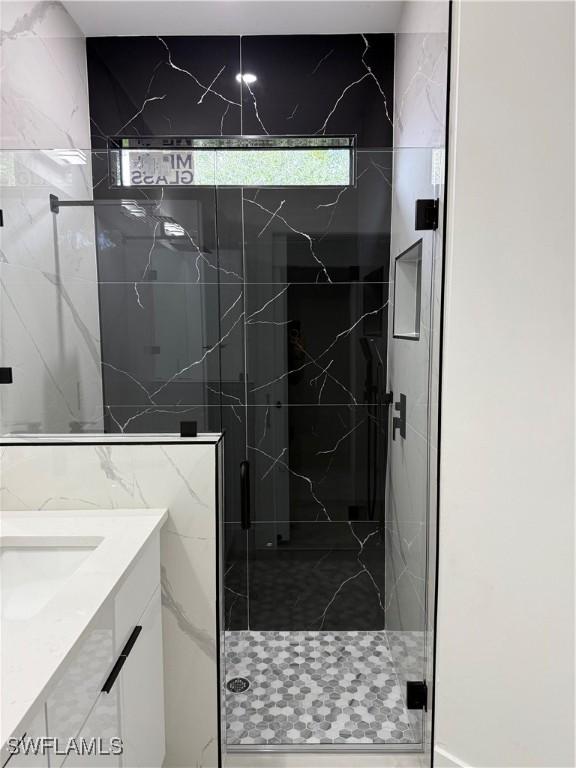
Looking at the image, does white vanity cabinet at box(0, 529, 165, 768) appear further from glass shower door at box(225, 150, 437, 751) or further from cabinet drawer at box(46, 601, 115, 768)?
glass shower door at box(225, 150, 437, 751)

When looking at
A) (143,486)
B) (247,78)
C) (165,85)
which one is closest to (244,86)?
(247,78)

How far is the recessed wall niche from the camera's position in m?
1.67

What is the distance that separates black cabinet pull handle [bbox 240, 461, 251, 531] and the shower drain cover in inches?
23.5

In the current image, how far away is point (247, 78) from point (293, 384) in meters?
1.64

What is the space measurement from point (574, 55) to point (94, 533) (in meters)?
1.80

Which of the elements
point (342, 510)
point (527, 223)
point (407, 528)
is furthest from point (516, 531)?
point (527, 223)

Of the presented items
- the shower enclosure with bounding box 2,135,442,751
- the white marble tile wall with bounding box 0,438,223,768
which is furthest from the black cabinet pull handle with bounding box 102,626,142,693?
the shower enclosure with bounding box 2,135,442,751

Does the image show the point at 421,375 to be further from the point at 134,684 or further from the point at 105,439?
the point at 134,684

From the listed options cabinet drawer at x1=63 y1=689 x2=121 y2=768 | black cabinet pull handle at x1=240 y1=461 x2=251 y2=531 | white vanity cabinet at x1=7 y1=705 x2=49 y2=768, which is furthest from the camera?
black cabinet pull handle at x1=240 y1=461 x2=251 y2=531

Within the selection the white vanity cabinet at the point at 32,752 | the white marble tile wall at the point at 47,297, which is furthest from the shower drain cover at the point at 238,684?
the white vanity cabinet at the point at 32,752

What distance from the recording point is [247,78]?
2.43 meters

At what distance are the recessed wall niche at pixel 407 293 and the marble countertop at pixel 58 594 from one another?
1.01 meters

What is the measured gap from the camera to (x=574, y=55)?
4.18 feet

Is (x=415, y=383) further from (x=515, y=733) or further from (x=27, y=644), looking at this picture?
(x=27, y=644)
